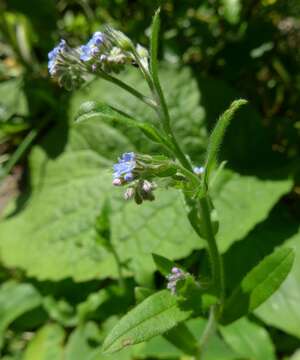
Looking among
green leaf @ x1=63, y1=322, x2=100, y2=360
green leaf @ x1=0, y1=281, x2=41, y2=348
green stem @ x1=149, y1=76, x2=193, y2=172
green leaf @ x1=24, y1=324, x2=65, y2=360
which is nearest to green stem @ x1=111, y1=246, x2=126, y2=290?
green leaf @ x1=63, y1=322, x2=100, y2=360

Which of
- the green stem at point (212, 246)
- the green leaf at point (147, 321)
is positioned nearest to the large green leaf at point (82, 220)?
the green stem at point (212, 246)

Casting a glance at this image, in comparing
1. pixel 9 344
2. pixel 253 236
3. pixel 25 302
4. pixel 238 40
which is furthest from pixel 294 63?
pixel 9 344

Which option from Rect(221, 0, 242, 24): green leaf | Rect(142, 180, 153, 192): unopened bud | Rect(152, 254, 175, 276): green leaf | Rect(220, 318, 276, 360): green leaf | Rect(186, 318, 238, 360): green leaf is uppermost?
Rect(221, 0, 242, 24): green leaf

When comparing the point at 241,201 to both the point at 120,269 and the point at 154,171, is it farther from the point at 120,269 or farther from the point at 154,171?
the point at 154,171

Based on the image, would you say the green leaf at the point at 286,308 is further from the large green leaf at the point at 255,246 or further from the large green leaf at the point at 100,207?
the large green leaf at the point at 100,207

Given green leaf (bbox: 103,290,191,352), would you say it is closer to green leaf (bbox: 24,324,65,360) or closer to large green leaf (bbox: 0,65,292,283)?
large green leaf (bbox: 0,65,292,283)

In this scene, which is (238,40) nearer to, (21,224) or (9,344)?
(21,224)
